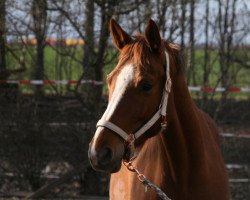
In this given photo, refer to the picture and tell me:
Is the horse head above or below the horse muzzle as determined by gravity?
above

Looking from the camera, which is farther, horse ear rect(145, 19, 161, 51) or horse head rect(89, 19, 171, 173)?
horse ear rect(145, 19, 161, 51)

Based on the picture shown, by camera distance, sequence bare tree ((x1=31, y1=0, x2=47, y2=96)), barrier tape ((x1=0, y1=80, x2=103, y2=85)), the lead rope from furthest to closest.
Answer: barrier tape ((x1=0, y1=80, x2=103, y2=85))
bare tree ((x1=31, y1=0, x2=47, y2=96))
the lead rope

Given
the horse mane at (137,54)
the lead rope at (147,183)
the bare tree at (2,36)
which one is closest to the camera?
the horse mane at (137,54)

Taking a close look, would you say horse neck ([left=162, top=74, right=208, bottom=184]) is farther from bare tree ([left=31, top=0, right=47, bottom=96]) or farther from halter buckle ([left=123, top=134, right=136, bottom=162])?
bare tree ([left=31, top=0, right=47, bottom=96])

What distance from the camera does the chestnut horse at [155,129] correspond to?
3398mm

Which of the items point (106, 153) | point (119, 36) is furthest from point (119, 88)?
point (119, 36)

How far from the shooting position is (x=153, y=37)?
143 inches

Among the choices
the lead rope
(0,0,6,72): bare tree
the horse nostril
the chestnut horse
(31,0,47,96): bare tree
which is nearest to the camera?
the horse nostril

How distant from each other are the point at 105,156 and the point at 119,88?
387 mm

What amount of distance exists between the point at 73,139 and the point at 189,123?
4.63m

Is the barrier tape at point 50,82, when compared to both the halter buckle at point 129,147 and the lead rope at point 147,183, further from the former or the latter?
the halter buckle at point 129,147

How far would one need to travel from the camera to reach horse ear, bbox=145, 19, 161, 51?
11.9ft

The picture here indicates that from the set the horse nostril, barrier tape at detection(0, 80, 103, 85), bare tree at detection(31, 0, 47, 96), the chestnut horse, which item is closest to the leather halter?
the chestnut horse

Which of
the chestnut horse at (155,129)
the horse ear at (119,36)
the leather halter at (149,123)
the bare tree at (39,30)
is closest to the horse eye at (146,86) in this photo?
the chestnut horse at (155,129)
